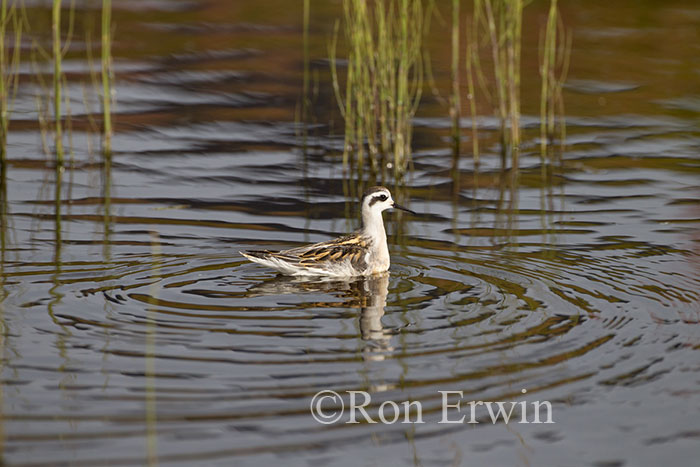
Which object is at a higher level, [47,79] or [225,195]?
[47,79]

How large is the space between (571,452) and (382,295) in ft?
11.0

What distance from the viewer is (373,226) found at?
436 inches

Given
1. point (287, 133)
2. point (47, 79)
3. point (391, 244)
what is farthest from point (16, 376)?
point (47, 79)

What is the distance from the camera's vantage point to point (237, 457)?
6645mm

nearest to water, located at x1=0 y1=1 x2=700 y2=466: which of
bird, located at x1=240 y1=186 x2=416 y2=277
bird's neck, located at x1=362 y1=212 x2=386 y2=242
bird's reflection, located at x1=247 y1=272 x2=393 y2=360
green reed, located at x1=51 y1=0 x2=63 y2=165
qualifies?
bird's reflection, located at x1=247 y1=272 x2=393 y2=360

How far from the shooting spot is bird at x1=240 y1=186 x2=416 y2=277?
10406 mm

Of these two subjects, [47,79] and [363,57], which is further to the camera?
[47,79]

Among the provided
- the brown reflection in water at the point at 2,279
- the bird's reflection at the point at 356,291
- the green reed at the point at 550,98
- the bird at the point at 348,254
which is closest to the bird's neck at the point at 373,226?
the bird at the point at 348,254

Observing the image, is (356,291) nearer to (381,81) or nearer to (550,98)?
(381,81)

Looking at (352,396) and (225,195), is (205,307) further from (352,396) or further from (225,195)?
(225,195)

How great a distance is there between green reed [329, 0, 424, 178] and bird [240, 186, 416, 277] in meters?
3.23

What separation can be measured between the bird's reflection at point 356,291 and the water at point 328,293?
0.11ft

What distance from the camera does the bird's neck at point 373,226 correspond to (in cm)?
1097

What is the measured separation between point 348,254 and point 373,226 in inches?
18.2
